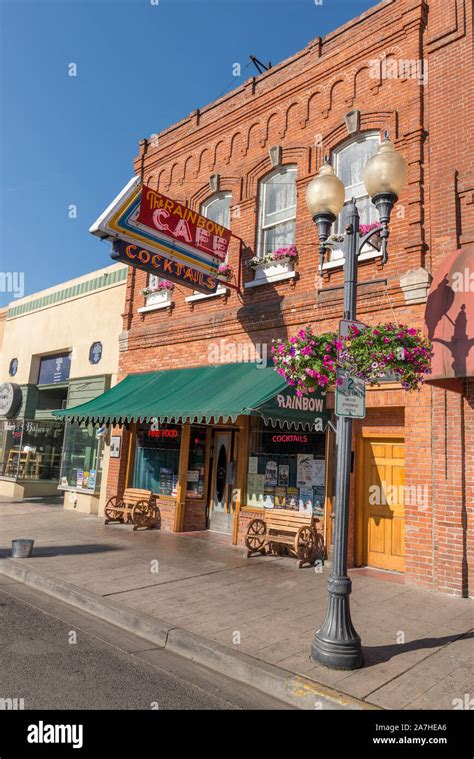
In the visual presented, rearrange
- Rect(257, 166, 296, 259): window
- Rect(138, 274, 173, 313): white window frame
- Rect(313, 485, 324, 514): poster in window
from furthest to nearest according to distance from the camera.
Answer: Rect(138, 274, 173, 313): white window frame, Rect(257, 166, 296, 259): window, Rect(313, 485, 324, 514): poster in window

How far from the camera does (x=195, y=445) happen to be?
12.0 meters

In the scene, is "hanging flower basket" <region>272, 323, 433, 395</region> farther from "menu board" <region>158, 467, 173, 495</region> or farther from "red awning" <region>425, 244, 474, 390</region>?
"menu board" <region>158, 467, 173, 495</region>

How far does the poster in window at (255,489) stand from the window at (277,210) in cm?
473

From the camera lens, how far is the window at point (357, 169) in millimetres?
9367

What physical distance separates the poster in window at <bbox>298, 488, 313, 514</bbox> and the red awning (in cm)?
332

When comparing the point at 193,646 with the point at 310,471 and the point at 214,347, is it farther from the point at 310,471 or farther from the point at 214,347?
the point at 214,347

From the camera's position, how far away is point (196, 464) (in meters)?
11.9

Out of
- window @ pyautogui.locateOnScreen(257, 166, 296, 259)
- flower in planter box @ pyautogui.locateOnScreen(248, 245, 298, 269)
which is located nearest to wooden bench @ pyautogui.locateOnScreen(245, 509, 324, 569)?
flower in planter box @ pyautogui.locateOnScreen(248, 245, 298, 269)

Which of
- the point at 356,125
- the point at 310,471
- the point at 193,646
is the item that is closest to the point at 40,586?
the point at 193,646

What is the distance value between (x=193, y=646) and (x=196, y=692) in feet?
2.70

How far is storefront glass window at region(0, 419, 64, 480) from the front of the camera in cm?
1819

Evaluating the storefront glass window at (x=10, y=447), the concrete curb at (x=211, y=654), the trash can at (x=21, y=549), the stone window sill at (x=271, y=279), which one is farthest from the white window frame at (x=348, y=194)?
the storefront glass window at (x=10, y=447)

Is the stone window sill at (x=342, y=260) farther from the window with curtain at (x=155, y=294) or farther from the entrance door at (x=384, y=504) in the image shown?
the window with curtain at (x=155, y=294)

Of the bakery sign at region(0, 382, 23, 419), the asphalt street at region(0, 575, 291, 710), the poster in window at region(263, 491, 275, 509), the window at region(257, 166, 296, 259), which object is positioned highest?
the window at region(257, 166, 296, 259)
